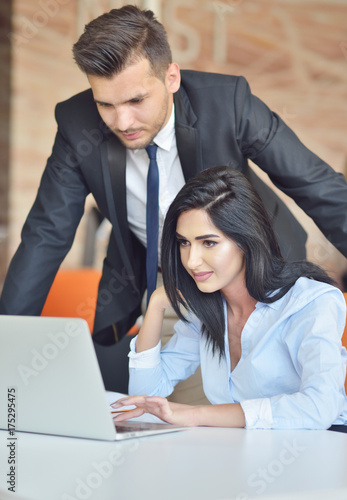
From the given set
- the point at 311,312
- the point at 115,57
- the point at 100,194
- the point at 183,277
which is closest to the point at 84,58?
the point at 115,57

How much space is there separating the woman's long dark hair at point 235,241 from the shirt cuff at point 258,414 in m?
0.29

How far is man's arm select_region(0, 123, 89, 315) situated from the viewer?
6.17 feet

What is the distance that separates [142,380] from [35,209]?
0.66m

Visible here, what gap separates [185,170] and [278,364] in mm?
675

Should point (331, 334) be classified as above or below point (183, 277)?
below

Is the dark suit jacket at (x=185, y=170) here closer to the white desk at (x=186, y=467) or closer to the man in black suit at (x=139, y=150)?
the man in black suit at (x=139, y=150)

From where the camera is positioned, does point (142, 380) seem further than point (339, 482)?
Yes

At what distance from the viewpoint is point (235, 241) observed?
1482 mm

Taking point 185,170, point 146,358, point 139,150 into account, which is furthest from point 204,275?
point 139,150

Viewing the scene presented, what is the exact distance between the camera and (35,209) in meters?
1.96

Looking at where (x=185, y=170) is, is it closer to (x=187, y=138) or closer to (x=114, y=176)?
(x=187, y=138)

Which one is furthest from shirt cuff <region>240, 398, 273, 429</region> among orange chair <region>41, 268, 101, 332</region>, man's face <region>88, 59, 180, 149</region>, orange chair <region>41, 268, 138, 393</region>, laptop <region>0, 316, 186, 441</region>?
orange chair <region>41, 268, 101, 332</region>

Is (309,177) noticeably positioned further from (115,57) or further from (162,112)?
(115,57)

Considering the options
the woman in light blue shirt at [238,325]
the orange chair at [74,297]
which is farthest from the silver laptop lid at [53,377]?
the orange chair at [74,297]
